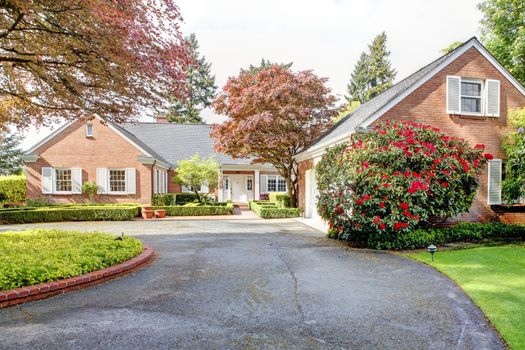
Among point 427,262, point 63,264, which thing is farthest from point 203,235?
point 427,262

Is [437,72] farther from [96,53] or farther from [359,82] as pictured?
[359,82]

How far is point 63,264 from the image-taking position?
19.2ft

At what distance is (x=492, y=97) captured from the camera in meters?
12.5

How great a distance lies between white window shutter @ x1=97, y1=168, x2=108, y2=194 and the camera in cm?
2172

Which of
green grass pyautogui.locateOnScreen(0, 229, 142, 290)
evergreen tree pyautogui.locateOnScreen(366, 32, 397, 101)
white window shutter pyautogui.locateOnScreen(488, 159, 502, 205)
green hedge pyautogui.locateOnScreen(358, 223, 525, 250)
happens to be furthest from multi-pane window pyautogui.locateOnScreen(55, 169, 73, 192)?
evergreen tree pyautogui.locateOnScreen(366, 32, 397, 101)

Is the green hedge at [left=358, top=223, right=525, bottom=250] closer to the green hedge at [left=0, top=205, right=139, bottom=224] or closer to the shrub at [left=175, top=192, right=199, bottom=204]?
the green hedge at [left=0, top=205, right=139, bottom=224]

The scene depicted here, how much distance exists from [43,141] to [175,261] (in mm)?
19238

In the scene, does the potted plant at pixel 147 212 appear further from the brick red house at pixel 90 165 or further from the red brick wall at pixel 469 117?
the red brick wall at pixel 469 117

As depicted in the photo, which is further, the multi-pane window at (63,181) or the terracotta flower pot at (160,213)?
the multi-pane window at (63,181)

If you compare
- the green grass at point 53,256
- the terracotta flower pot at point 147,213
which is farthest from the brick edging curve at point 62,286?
the terracotta flower pot at point 147,213

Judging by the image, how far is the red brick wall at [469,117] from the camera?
39.5ft

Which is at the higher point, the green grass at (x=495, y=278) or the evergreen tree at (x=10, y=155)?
the evergreen tree at (x=10, y=155)

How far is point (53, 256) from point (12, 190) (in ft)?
78.8

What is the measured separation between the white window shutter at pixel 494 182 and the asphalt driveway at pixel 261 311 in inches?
292
